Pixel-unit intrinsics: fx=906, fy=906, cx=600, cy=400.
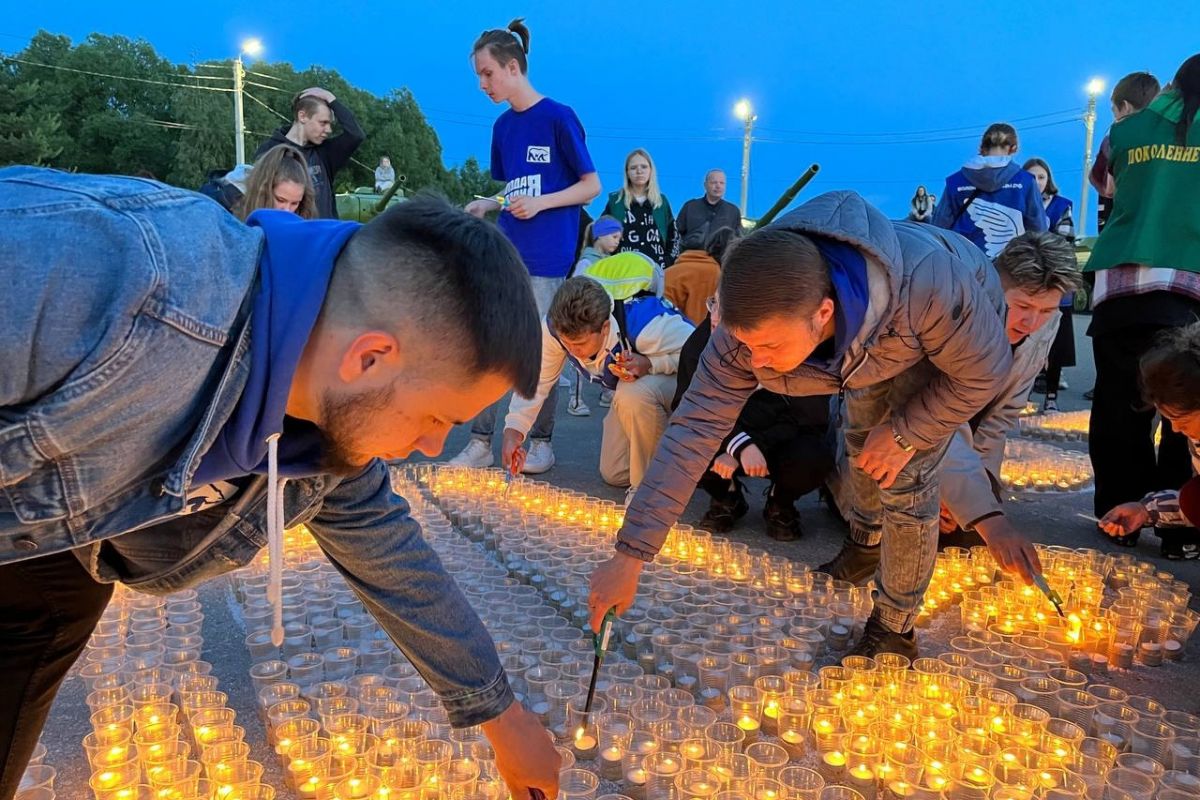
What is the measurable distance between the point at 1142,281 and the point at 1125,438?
76 cm

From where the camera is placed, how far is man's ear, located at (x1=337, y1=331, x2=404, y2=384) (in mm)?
1228

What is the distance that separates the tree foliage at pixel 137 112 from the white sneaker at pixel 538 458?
22614 mm

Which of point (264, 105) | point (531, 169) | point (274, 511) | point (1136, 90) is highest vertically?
point (264, 105)

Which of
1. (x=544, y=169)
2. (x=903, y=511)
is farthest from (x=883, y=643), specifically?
(x=544, y=169)

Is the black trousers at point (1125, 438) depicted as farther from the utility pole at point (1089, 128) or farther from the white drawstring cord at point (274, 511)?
the utility pole at point (1089, 128)

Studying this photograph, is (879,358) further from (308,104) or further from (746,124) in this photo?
(746,124)

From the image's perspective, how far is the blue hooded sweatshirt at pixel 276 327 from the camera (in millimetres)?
1227

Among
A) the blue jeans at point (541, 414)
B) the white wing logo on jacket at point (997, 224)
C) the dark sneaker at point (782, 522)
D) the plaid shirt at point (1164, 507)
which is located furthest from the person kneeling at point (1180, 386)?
the blue jeans at point (541, 414)

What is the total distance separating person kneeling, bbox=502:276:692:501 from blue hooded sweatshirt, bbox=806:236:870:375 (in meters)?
2.27

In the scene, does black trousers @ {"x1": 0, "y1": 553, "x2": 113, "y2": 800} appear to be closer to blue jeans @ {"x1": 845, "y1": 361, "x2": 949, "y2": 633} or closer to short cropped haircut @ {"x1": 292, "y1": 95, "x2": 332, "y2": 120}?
blue jeans @ {"x1": 845, "y1": 361, "x2": 949, "y2": 633}

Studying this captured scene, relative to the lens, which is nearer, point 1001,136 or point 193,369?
point 193,369

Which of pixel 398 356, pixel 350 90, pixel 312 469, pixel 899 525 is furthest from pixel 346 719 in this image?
pixel 350 90

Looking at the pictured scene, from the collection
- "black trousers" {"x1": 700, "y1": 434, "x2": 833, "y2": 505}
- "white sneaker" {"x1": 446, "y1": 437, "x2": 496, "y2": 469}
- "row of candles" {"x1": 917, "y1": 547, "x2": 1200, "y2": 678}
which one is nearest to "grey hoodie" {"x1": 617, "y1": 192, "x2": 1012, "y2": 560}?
"row of candles" {"x1": 917, "y1": 547, "x2": 1200, "y2": 678}

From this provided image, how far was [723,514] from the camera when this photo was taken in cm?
449
